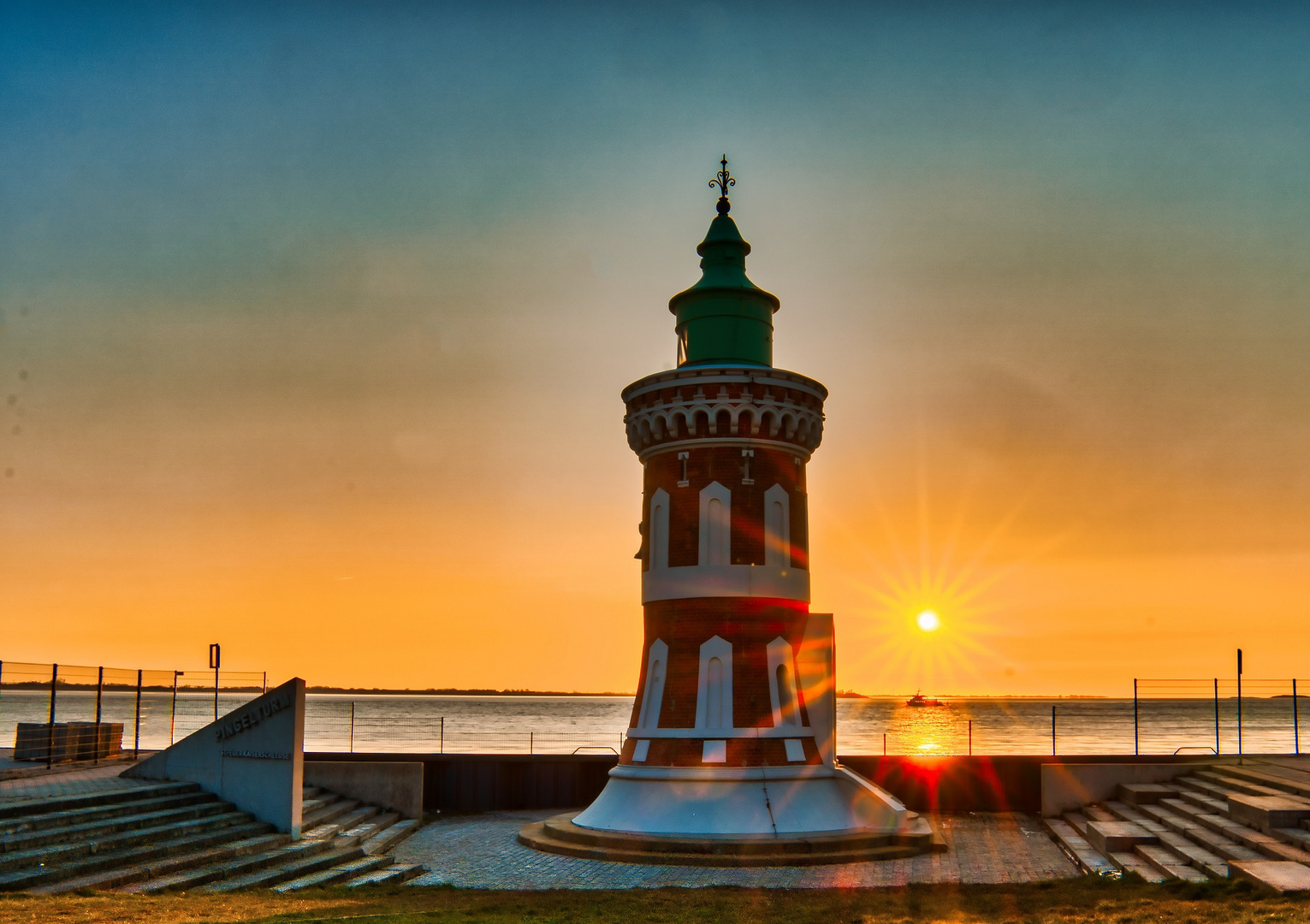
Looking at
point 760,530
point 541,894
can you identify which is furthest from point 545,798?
point 541,894

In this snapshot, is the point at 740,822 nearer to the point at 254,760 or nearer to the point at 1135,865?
the point at 1135,865

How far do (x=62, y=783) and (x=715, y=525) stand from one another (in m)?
11.3

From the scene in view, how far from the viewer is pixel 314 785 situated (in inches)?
925

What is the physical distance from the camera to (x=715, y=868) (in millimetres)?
18078

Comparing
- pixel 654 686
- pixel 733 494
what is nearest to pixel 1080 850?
pixel 654 686

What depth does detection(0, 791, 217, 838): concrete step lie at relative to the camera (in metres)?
14.4

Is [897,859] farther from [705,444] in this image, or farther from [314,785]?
[314,785]

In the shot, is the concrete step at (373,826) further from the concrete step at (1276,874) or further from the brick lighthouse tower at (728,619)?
the concrete step at (1276,874)

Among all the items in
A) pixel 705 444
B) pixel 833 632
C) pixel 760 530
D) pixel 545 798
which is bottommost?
pixel 545 798

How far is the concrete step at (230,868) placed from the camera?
563 inches

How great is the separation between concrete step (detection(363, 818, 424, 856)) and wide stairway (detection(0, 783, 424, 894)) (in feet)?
0.23

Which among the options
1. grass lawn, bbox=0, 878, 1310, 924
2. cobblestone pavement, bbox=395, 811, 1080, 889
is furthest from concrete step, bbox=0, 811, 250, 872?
cobblestone pavement, bbox=395, 811, 1080, 889

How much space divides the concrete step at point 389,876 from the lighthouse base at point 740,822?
3.11 meters

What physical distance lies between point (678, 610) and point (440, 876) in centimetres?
664
